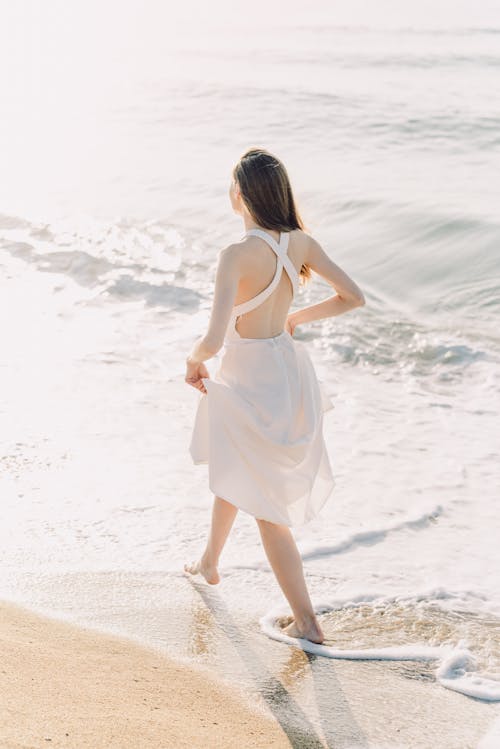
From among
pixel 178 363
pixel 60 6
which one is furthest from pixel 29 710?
pixel 60 6

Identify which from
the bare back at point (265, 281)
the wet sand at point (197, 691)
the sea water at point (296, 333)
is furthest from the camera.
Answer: the sea water at point (296, 333)

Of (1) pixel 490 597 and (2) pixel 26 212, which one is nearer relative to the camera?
(1) pixel 490 597

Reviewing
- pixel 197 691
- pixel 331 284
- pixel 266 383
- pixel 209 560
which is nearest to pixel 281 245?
pixel 331 284

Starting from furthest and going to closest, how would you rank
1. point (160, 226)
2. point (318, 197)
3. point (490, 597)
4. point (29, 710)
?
1. point (318, 197)
2. point (160, 226)
3. point (490, 597)
4. point (29, 710)

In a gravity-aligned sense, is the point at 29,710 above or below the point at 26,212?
above

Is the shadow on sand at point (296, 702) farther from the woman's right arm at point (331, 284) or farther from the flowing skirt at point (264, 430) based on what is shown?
the woman's right arm at point (331, 284)

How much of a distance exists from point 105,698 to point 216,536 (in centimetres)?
107

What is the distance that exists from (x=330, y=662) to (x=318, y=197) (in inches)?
375

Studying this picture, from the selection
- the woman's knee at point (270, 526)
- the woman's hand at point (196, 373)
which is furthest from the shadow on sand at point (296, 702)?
the woman's hand at point (196, 373)

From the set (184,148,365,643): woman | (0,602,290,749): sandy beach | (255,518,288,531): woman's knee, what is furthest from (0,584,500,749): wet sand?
(255,518,288,531): woman's knee

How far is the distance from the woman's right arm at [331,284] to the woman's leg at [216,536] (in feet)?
2.44

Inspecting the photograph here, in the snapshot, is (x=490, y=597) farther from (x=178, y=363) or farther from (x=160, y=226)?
(x=160, y=226)

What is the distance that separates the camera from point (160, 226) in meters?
11.6

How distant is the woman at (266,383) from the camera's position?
3461 mm
